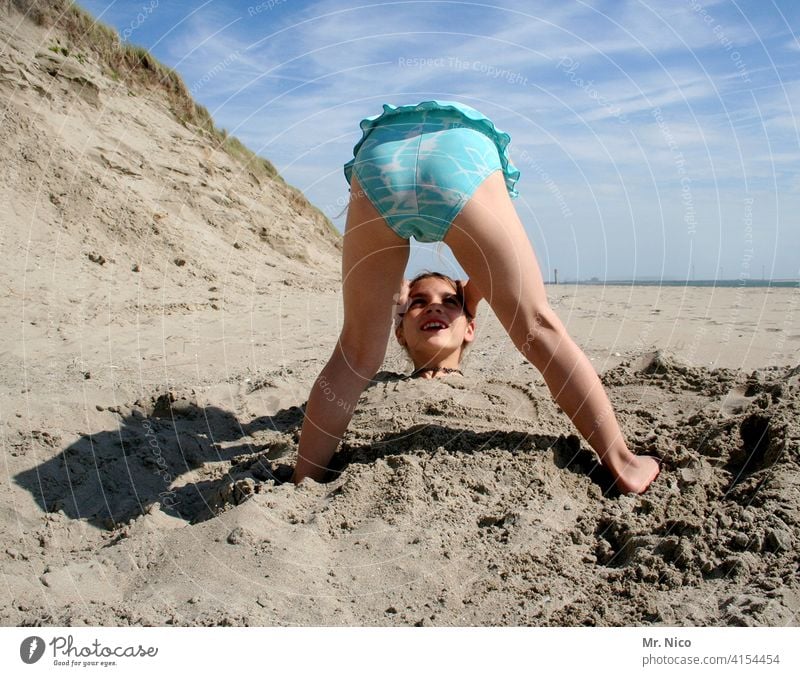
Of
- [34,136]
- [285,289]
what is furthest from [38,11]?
[285,289]

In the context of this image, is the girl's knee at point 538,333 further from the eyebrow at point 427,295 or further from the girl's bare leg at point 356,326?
the eyebrow at point 427,295

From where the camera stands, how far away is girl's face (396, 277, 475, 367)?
389 cm

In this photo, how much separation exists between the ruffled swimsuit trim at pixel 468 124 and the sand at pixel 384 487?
1.07 meters

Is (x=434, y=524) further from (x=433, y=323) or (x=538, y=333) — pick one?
(x=433, y=323)

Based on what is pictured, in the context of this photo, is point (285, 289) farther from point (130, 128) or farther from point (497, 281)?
point (497, 281)

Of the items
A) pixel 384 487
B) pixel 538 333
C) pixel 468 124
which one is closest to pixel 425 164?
pixel 468 124

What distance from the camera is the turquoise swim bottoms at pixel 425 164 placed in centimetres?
257

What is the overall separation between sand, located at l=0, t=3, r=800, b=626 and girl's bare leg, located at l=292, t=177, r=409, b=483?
179 mm

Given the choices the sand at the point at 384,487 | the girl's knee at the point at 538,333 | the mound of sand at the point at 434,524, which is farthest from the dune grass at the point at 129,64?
the girl's knee at the point at 538,333

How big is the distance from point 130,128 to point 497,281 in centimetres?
976

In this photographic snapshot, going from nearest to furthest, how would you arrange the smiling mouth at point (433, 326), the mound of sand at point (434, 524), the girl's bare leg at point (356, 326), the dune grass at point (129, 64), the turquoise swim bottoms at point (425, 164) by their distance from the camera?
1. the mound of sand at point (434, 524)
2. the turquoise swim bottoms at point (425, 164)
3. the girl's bare leg at point (356, 326)
4. the smiling mouth at point (433, 326)
5. the dune grass at point (129, 64)

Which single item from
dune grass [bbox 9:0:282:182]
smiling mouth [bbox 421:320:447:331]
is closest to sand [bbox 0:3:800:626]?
smiling mouth [bbox 421:320:447:331]
